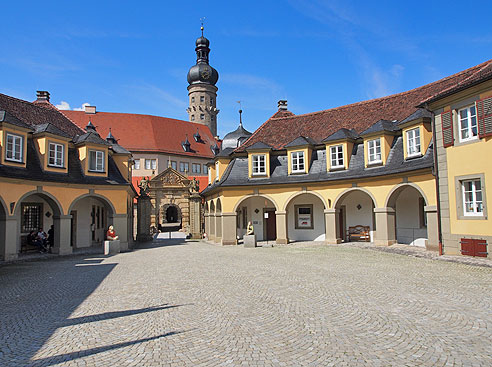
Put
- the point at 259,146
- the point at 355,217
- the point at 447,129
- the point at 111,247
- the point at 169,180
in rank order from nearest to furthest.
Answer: the point at 447,129 → the point at 111,247 → the point at 355,217 → the point at 259,146 → the point at 169,180

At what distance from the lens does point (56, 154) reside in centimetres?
2000

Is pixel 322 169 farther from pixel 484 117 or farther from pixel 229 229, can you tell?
pixel 484 117

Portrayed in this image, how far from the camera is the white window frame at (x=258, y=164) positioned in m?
25.0

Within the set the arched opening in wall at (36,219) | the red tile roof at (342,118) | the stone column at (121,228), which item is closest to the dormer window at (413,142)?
the red tile roof at (342,118)

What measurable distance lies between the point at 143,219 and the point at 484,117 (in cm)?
2396

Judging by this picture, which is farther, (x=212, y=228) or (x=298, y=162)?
(x=212, y=228)

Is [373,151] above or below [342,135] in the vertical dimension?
below

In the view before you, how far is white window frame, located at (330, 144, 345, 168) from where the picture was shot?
2302 centimetres

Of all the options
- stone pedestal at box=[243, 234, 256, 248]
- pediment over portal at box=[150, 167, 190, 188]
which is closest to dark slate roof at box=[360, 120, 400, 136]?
stone pedestal at box=[243, 234, 256, 248]

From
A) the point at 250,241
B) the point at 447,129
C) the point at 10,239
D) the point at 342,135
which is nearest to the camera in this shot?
the point at 447,129

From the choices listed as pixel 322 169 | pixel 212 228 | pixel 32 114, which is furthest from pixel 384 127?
pixel 32 114

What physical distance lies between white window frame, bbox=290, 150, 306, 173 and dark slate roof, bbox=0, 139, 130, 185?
401 inches

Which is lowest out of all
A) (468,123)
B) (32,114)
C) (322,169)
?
(322,169)

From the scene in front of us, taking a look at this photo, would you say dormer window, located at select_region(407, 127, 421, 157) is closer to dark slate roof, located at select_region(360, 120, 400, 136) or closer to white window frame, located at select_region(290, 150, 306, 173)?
dark slate roof, located at select_region(360, 120, 400, 136)
